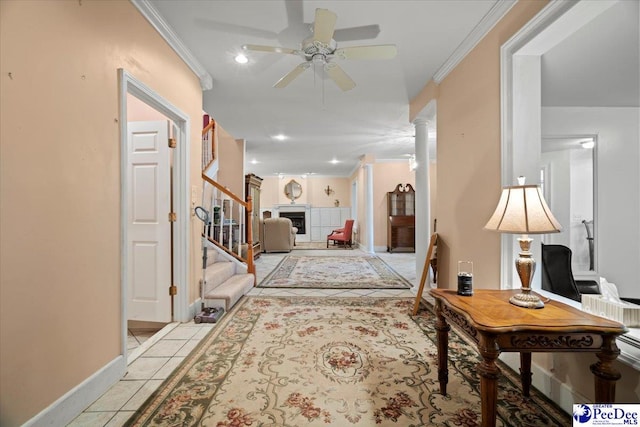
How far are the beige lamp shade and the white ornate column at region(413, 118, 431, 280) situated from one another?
2.37 m

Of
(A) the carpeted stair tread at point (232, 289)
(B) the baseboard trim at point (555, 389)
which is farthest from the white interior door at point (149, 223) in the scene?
(B) the baseboard trim at point (555, 389)

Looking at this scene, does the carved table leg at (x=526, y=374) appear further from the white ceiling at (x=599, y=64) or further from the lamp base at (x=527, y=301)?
the white ceiling at (x=599, y=64)

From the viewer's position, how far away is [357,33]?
234 centimetres

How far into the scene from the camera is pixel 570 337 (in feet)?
3.73

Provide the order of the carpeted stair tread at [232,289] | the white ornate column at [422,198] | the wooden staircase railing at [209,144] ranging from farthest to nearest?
the wooden staircase railing at [209,144] → the white ornate column at [422,198] → the carpeted stair tread at [232,289]

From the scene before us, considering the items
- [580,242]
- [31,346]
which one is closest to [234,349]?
[31,346]

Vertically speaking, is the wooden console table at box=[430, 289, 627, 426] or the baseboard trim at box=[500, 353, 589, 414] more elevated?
the wooden console table at box=[430, 289, 627, 426]

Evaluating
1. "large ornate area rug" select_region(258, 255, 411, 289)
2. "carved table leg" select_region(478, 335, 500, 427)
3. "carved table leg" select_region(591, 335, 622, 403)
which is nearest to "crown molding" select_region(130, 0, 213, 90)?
"large ornate area rug" select_region(258, 255, 411, 289)

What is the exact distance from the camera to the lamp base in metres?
1.34

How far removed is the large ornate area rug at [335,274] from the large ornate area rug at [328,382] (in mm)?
1382

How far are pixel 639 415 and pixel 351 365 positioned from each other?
1390 mm

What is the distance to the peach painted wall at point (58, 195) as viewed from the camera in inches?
46.3

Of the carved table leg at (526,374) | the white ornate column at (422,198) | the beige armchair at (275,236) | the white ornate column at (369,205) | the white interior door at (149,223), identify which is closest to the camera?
the carved table leg at (526,374)

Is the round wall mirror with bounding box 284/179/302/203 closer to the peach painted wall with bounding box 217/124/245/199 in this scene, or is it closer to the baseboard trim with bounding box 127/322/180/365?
the peach painted wall with bounding box 217/124/245/199
